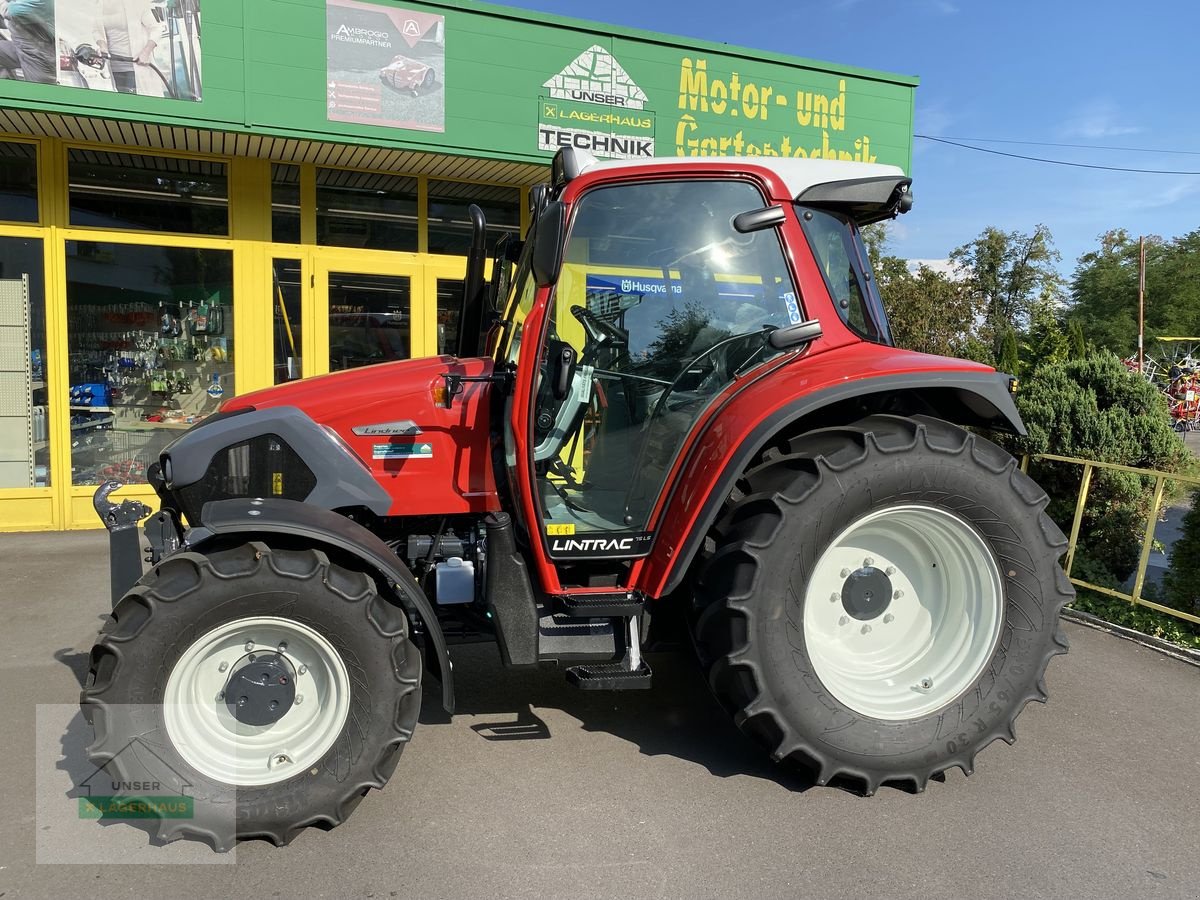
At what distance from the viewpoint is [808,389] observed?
2996mm

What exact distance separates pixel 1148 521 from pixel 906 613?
9.66 ft

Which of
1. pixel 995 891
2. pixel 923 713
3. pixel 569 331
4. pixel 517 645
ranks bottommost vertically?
pixel 995 891

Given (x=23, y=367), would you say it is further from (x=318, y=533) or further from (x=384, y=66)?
(x=318, y=533)

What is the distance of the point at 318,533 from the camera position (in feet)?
9.22

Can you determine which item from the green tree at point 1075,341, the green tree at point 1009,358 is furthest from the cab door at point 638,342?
the green tree at point 1075,341

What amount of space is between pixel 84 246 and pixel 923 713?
727cm

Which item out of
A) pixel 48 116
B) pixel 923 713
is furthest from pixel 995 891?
pixel 48 116

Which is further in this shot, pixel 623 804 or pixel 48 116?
pixel 48 116

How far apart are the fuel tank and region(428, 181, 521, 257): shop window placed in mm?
4945

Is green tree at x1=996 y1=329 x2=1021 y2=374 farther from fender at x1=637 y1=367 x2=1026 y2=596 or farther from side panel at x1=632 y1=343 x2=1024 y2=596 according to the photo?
side panel at x1=632 y1=343 x2=1024 y2=596

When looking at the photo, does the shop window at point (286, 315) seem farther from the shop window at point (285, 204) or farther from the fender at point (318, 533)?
the fender at point (318, 533)

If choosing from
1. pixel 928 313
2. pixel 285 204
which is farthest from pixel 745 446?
pixel 928 313

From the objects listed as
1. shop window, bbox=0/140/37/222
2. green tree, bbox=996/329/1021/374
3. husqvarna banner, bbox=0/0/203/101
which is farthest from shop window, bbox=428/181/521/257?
green tree, bbox=996/329/1021/374

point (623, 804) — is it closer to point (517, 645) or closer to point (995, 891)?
point (517, 645)
